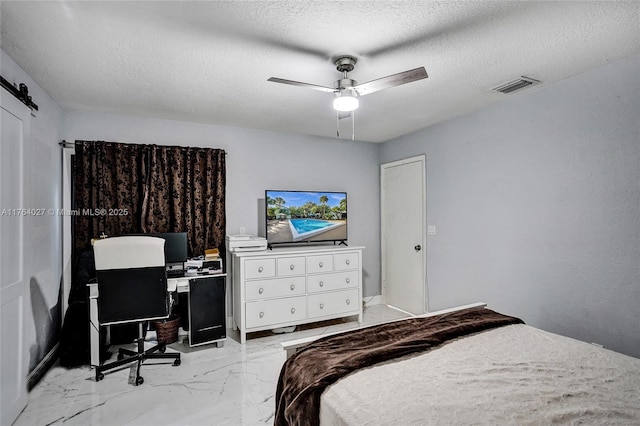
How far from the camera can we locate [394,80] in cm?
212

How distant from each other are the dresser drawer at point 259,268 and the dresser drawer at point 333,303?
1.83 feet

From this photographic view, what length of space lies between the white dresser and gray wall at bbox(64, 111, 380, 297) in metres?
0.71

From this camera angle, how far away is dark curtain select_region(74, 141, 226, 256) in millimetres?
3371

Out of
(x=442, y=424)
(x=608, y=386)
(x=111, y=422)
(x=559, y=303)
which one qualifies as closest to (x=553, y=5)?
(x=608, y=386)

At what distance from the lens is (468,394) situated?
1.35 m

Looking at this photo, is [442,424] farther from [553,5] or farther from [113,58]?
[113,58]

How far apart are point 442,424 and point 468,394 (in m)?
0.25

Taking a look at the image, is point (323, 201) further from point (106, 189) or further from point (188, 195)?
point (106, 189)

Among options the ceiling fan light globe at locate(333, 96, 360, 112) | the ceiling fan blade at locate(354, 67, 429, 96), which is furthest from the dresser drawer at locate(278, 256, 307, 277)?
the ceiling fan blade at locate(354, 67, 429, 96)

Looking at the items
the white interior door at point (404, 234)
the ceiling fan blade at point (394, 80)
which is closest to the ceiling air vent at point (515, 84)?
the ceiling fan blade at point (394, 80)

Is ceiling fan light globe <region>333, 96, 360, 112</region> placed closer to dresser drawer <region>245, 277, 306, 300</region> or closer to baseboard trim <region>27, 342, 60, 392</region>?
dresser drawer <region>245, 277, 306, 300</region>

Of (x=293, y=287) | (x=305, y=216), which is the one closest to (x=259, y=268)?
(x=293, y=287)

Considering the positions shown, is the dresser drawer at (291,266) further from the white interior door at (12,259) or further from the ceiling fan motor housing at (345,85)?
the white interior door at (12,259)

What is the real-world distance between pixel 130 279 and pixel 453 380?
246 cm
